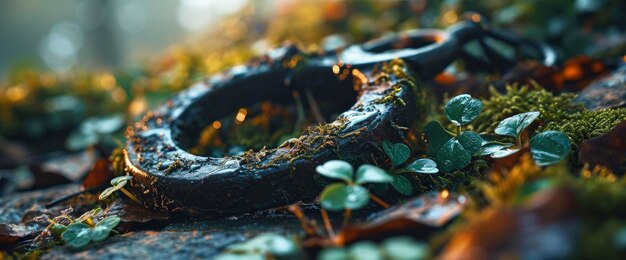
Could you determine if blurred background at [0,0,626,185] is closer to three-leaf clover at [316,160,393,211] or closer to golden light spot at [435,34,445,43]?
golden light spot at [435,34,445,43]

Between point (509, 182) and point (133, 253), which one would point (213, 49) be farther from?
point (509, 182)

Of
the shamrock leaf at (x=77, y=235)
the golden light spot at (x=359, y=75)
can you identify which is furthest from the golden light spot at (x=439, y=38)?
the shamrock leaf at (x=77, y=235)

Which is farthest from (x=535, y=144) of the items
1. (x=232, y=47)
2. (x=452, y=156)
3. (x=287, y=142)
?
(x=232, y=47)

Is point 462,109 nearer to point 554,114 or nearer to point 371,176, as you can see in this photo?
point 554,114

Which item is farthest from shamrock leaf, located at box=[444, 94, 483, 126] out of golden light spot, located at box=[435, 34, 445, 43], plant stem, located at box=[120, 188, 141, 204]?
plant stem, located at box=[120, 188, 141, 204]

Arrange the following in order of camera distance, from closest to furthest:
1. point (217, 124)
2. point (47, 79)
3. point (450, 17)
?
1. point (217, 124)
2. point (450, 17)
3. point (47, 79)

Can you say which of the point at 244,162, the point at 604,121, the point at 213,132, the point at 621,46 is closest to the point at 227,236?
the point at 244,162

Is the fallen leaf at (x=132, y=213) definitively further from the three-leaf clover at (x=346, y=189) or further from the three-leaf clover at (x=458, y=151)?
the three-leaf clover at (x=458, y=151)
